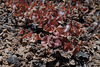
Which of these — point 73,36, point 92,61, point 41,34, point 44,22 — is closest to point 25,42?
point 41,34

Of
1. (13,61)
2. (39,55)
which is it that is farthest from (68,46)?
(13,61)

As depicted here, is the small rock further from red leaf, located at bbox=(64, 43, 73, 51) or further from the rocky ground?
red leaf, located at bbox=(64, 43, 73, 51)

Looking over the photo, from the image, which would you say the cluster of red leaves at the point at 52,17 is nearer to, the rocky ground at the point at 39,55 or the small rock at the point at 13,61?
the rocky ground at the point at 39,55

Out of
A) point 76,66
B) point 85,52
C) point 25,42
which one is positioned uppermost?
point 25,42

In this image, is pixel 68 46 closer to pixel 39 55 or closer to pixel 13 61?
pixel 39 55

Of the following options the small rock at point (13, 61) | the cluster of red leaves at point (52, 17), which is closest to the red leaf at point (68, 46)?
the cluster of red leaves at point (52, 17)

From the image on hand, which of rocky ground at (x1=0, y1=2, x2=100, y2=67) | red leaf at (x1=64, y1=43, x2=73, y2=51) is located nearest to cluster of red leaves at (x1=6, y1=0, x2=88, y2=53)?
red leaf at (x1=64, y1=43, x2=73, y2=51)

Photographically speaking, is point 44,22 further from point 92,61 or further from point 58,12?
point 92,61
